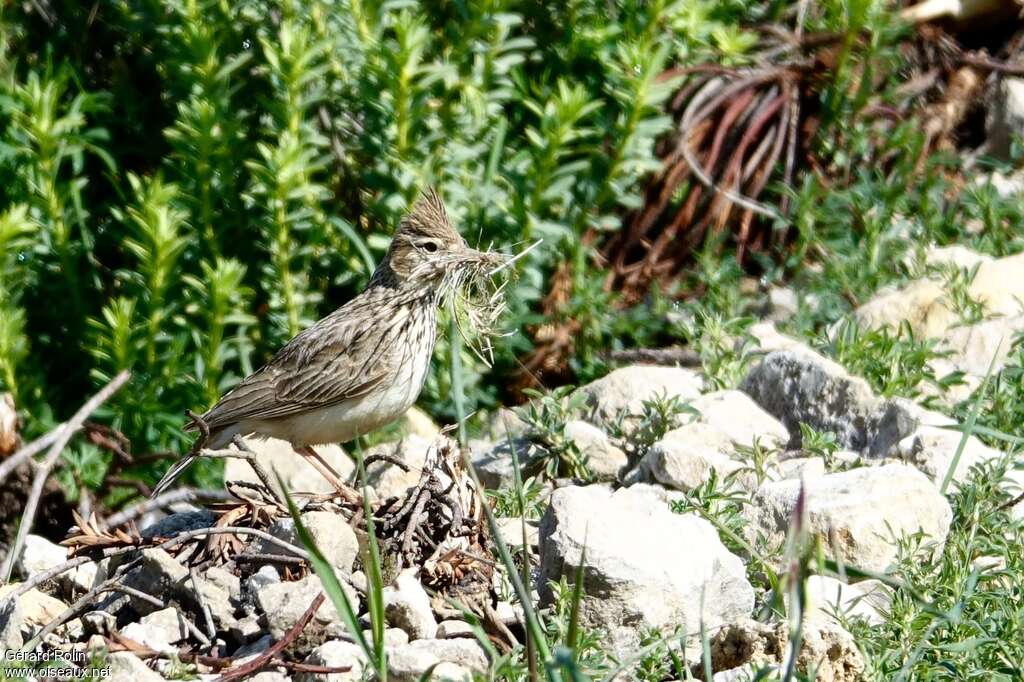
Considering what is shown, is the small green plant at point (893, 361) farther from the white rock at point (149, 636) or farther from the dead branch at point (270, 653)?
the white rock at point (149, 636)

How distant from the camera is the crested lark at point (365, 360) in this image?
233 inches

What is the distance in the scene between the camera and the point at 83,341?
704 cm

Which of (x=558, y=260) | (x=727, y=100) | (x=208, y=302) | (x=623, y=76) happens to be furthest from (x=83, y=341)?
(x=727, y=100)

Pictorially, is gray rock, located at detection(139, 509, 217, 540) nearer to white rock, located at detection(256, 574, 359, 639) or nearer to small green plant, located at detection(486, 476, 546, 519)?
white rock, located at detection(256, 574, 359, 639)

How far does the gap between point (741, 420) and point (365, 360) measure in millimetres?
1559

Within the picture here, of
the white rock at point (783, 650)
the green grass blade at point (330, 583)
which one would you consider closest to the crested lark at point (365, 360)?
the white rock at point (783, 650)

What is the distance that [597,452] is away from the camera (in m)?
5.45

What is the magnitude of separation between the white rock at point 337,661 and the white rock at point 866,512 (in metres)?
1.40

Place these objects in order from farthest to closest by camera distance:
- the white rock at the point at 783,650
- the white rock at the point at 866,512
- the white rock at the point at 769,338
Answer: the white rock at the point at 769,338
the white rock at the point at 866,512
the white rock at the point at 783,650

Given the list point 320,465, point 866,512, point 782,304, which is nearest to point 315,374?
point 320,465

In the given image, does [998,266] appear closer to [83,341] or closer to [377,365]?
[377,365]

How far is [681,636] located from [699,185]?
4442 mm

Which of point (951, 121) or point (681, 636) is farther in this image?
point (951, 121)

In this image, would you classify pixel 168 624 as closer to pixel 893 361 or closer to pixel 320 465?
pixel 320 465
